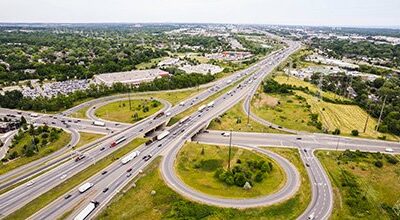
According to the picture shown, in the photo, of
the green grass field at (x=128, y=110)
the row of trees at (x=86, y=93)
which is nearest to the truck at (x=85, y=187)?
the green grass field at (x=128, y=110)

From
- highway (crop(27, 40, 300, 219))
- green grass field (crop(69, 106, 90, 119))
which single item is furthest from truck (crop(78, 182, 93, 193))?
green grass field (crop(69, 106, 90, 119))

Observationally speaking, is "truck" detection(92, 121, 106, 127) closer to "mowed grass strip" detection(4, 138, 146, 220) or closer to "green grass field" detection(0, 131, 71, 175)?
"green grass field" detection(0, 131, 71, 175)

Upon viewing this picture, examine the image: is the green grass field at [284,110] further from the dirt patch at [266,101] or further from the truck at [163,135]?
the truck at [163,135]

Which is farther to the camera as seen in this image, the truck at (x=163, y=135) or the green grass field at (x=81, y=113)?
the green grass field at (x=81, y=113)

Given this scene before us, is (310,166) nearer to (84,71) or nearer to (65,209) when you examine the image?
(65,209)

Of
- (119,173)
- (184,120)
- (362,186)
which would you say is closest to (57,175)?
(119,173)

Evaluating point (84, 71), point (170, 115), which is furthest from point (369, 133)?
point (84, 71)
